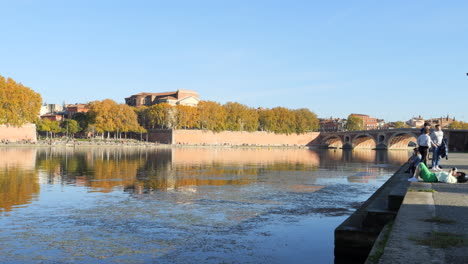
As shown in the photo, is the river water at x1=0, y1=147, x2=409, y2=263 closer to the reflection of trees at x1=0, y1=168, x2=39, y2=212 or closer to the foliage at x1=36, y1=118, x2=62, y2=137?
the reflection of trees at x1=0, y1=168, x2=39, y2=212

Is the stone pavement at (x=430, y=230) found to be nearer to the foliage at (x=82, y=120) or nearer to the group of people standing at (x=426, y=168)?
the group of people standing at (x=426, y=168)

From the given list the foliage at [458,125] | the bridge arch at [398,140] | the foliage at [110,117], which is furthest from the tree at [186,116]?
the foliage at [458,125]

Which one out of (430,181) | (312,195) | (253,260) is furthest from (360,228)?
(312,195)

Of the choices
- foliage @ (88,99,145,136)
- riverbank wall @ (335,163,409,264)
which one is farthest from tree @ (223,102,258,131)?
riverbank wall @ (335,163,409,264)

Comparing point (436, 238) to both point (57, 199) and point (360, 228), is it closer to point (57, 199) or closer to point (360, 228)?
point (360, 228)

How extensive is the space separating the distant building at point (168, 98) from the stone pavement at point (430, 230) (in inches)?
4799

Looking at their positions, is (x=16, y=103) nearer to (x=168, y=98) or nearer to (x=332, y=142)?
(x=168, y=98)

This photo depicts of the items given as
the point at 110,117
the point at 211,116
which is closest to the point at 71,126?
the point at 110,117

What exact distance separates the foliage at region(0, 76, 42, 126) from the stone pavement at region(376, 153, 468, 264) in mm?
75194

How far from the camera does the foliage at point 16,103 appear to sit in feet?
242

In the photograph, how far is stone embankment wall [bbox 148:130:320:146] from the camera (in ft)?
350

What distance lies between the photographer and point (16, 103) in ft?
246

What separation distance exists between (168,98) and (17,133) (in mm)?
53940

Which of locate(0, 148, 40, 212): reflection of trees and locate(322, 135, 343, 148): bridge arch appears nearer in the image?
locate(0, 148, 40, 212): reflection of trees
